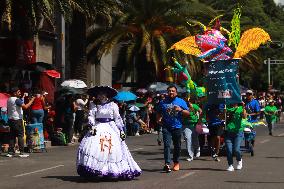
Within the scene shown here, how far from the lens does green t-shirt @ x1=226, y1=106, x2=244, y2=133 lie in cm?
1444

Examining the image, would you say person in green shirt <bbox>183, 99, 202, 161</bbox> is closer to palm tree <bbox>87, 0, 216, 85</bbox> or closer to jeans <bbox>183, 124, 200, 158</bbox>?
jeans <bbox>183, 124, 200, 158</bbox>

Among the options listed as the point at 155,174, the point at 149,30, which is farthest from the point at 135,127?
the point at 155,174

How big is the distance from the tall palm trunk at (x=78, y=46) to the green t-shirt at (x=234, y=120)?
47.5ft

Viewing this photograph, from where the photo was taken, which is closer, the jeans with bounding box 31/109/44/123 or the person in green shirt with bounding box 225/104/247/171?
the person in green shirt with bounding box 225/104/247/171

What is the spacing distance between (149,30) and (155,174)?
23265 millimetres

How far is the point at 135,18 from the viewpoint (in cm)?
3581

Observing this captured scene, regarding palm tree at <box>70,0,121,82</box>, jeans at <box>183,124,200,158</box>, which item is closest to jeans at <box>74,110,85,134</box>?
palm tree at <box>70,0,121,82</box>

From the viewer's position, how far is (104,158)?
Result: 12297 mm

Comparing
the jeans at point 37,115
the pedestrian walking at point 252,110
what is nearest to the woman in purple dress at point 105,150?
the pedestrian walking at point 252,110

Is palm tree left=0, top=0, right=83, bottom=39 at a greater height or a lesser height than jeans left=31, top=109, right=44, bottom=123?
greater

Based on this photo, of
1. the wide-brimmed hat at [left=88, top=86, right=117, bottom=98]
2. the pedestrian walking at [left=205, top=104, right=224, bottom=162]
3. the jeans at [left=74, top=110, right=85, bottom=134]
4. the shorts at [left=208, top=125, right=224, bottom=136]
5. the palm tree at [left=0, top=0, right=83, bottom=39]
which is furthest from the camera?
the jeans at [left=74, top=110, right=85, bottom=134]

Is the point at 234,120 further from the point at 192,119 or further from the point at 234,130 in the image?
the point at 192,119

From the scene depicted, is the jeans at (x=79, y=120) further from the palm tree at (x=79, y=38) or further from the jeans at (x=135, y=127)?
the jeans at (x=135, y=127)

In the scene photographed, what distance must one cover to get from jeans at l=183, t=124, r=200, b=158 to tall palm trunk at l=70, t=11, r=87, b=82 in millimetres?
12007
